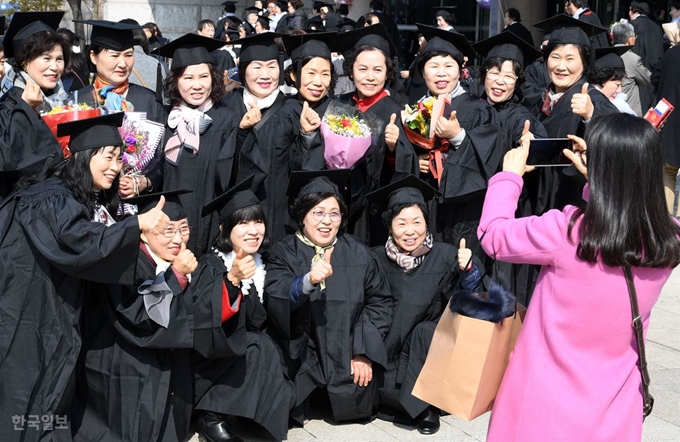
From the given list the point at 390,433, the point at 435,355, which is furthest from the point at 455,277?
the point at 435,355

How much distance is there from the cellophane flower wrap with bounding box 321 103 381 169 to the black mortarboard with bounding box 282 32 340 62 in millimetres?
504

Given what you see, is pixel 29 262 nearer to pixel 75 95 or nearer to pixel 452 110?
pixel 75 95

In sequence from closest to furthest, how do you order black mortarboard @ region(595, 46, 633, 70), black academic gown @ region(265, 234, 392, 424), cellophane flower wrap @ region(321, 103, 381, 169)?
1. black academic gown @ region(265, 234, 392, 424)
2. cellophane flower wrap @ region(321, 103, 381, 169)
3. black mortarboard @ region(595, 46, 633, 70)

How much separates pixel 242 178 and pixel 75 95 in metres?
1.12

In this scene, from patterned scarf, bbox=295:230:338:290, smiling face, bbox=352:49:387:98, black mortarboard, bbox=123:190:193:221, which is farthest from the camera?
smiling face, bbox=352:49:387:98

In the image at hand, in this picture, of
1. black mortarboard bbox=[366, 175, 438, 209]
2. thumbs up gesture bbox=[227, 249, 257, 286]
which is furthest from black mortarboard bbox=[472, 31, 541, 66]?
thumbs up gesture bbox=[227, 249, 257, 286]

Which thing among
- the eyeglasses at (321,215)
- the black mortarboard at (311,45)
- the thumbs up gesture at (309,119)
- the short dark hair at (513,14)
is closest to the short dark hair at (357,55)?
the black mortarboard at (311,45)

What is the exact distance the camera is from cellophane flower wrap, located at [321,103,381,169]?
18.5ft

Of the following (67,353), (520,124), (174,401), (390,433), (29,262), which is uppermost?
(520,124)

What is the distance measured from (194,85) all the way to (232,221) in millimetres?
1080

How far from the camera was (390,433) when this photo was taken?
521cm

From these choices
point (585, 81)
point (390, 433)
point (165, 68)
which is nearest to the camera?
point (390, 433)

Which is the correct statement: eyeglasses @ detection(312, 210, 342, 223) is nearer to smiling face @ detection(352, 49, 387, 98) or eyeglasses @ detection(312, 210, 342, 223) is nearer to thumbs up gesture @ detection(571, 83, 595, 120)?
smiling face @ detection(352, 49, 387, 98)

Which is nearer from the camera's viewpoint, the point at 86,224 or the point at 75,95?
the point at 86,224
